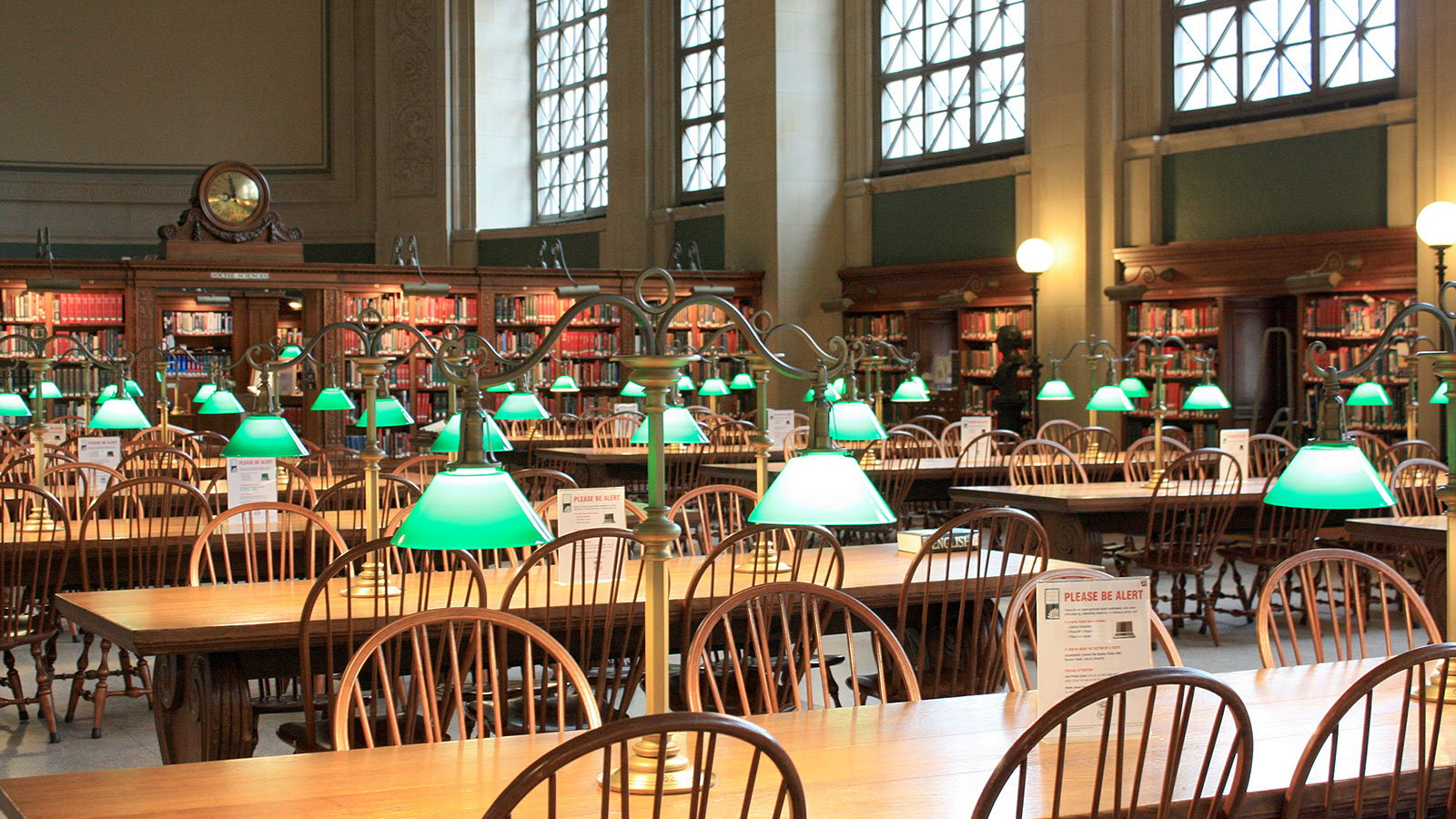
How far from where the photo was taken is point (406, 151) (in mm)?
18578

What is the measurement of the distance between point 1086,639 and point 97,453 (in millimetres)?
5241

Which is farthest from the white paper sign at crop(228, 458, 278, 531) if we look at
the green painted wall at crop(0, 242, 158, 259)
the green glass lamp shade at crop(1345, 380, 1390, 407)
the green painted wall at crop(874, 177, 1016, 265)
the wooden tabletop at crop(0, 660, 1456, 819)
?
the green painted wall at crop(0, 242, 158, 259)

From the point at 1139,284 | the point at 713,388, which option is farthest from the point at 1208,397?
the point at 1139,284

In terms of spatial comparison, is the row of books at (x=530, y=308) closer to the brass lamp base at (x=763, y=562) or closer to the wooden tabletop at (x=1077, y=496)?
the wooden tabletop at (x=1077, y=496)

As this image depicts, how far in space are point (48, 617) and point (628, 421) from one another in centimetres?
699

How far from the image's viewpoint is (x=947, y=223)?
14.0 meters

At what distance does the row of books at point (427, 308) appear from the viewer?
45.8ft

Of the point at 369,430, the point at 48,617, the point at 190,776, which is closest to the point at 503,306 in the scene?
the point at 48,617

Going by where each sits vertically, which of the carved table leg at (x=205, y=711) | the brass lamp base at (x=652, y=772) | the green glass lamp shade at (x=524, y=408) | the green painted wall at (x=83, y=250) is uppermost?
the green painted wall at (x=83, y=250)

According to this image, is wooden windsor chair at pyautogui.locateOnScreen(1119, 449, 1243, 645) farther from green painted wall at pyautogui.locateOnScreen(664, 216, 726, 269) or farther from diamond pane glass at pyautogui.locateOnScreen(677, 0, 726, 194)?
diamond pane glass at pyautogui.locateOnScreen(677, 0, 726, 194)

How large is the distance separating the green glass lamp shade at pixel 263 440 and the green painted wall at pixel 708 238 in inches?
484

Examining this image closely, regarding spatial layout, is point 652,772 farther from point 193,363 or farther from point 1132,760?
point 193,363

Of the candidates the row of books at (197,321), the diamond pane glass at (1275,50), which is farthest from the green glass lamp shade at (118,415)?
the row of books at (197,321)

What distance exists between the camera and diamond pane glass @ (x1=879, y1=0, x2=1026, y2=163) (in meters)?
13.4
